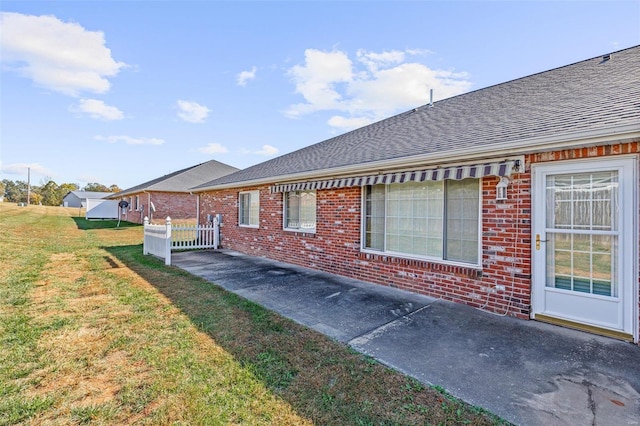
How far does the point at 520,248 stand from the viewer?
198 inches

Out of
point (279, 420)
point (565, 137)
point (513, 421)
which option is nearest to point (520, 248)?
point (565, 137)

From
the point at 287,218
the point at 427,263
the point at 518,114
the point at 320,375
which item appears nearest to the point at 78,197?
the point at 287,218

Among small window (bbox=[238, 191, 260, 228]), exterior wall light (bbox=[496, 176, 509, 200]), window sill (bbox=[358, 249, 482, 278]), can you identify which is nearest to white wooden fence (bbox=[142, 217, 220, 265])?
small window (bbox=[238, 191, 260, 228])

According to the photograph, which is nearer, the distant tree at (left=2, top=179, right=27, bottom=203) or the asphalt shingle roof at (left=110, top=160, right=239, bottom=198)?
the asphalt shingle roof at (left=110, top=160, right=239, bottom=198)

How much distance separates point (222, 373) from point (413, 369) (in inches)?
83.7

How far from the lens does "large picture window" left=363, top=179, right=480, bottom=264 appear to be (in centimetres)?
582

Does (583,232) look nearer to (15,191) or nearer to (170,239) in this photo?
(170,239)

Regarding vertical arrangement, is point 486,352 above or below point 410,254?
below

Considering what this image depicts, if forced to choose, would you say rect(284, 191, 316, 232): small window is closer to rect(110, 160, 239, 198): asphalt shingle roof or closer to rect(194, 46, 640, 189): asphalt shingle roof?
rect(194, 46, 640, 189): asphalt shingle roof

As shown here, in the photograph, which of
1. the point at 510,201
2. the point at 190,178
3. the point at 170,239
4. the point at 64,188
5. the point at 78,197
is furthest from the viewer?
the point at 64,188

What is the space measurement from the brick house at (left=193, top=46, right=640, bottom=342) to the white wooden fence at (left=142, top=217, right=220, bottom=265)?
503 centimetres

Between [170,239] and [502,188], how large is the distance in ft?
31.3

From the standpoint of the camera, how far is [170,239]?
1012 cm

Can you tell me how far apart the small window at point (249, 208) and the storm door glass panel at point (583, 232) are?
9.28m
